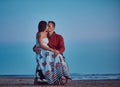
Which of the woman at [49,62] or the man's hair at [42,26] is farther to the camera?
the man's hair at [42,26]

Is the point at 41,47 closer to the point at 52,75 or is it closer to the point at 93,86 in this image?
the point at 52,75

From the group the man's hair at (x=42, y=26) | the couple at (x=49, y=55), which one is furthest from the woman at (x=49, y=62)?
the man's hair at (x=42, y=26)

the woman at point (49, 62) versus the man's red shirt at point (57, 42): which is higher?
the man's red shirt at point (57, 42)

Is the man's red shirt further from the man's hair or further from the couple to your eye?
the man's hair

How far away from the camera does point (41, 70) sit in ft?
36.2

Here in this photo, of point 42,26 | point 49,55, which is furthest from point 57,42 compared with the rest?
point 42,26

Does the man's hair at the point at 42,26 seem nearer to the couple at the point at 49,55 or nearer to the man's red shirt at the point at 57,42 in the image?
the couple at the point at 49,55

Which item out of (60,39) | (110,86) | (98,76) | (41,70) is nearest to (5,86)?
(41,70)

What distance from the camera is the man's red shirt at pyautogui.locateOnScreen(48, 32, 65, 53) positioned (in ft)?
36.3

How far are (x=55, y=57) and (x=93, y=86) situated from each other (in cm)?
108

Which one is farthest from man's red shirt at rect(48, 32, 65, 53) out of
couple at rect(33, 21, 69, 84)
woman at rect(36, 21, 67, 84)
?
woman at rect(36, 21, 67, 84)

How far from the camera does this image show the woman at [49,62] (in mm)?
10961

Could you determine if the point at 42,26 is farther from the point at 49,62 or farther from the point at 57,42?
the point at 49,62

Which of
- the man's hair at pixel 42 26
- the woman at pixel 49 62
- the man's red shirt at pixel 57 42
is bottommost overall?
the woman at pixel 49 62
